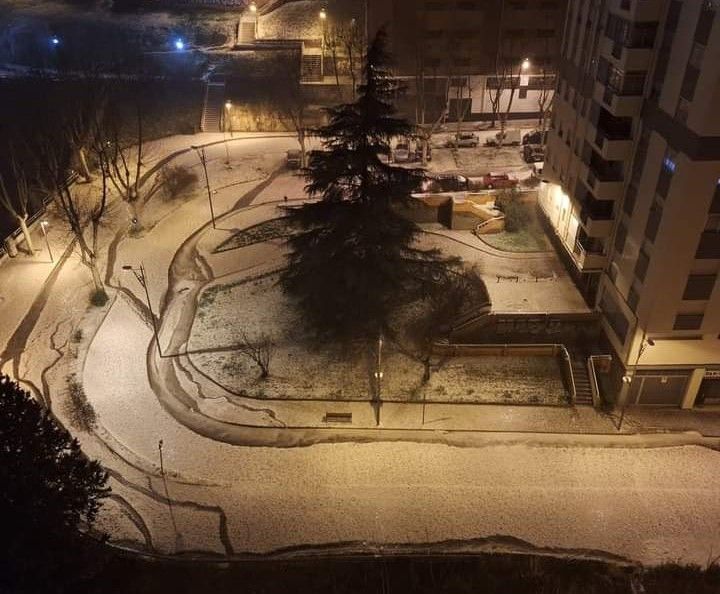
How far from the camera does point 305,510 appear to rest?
26328 mm

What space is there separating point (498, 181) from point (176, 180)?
26.3 m

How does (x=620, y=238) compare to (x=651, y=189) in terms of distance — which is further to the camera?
(x=620, y=238)

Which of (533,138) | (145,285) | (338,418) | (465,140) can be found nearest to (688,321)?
(338,418)

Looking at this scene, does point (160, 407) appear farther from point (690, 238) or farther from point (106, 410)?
point (690, 238)

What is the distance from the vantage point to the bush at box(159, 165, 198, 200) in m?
51.1

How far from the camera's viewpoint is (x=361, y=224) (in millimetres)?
29266

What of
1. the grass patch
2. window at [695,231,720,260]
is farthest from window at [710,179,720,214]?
the grass patch

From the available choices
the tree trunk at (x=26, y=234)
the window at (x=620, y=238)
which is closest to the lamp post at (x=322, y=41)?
the tree trunk at (x=26, y=234)

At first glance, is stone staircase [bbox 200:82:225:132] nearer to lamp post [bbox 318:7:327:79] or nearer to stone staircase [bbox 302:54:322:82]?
stone staircase [bbox 302:54:322:82]

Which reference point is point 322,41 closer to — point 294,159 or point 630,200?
point 294,159

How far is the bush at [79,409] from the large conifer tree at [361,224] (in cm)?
1140

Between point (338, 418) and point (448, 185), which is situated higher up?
point (448, 185)

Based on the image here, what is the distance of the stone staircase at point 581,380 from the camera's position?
31312mm

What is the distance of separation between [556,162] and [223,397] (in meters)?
25.0
